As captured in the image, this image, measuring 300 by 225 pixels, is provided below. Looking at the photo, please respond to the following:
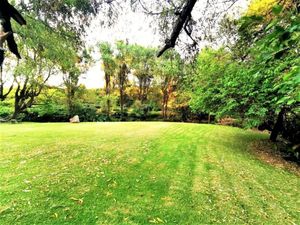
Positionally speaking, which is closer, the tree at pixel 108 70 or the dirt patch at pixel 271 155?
the dirt patch at pixel 271 155

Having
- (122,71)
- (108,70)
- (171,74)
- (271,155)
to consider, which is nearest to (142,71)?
(122,71)

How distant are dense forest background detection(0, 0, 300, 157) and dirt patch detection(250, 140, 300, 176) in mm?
866

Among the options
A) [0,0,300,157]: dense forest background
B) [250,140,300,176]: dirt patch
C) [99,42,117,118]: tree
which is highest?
[99,42,117,118]: tree

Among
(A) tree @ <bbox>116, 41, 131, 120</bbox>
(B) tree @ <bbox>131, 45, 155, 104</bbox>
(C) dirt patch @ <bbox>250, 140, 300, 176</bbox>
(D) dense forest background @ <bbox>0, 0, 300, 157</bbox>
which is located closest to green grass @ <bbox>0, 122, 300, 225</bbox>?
(C) dirt patch @ <bbox>250, 140, 300, 176</bbox>

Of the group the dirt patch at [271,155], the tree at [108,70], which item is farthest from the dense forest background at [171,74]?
the dirt patch at [271,155]

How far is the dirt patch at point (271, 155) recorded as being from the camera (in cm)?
798

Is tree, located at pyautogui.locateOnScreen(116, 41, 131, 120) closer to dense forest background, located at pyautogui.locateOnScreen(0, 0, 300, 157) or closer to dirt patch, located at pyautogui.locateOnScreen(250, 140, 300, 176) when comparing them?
dense forest background, located at pyautogui.locateOnScreen(0, 0, 300, 157)

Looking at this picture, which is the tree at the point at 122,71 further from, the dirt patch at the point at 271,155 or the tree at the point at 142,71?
the dirt patch at the point at 271,155

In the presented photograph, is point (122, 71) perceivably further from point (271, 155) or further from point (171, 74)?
point (171, 74)

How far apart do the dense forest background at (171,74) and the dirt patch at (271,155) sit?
2.84 feet

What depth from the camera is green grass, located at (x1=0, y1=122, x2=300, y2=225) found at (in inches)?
150

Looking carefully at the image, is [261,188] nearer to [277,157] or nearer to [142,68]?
[277,157]

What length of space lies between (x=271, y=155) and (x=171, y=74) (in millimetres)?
6104

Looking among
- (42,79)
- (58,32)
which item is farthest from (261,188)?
(42,79)
